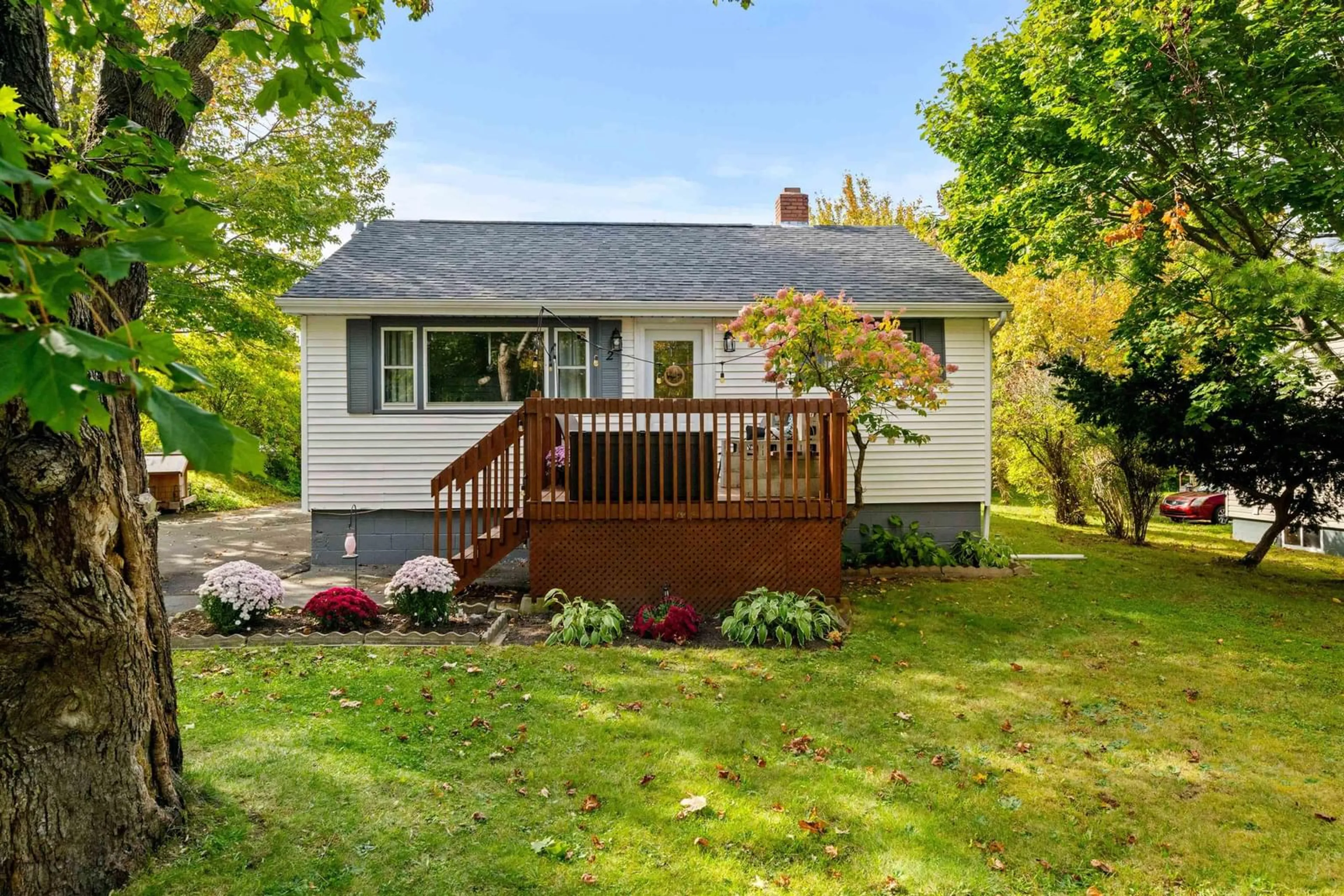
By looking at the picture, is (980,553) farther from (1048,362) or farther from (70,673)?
(70,673)

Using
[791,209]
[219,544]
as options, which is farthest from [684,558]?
[791,209]

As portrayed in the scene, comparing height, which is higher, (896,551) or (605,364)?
(605,364)

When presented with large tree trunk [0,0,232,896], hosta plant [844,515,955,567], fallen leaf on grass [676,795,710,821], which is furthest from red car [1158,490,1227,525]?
large tree trunk [0,0,232,896]

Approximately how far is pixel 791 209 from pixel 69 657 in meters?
12.6

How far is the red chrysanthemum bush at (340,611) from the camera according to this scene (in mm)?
5582

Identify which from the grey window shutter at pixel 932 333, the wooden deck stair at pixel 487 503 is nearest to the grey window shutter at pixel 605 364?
the wooden deck stair at pixel 487 503

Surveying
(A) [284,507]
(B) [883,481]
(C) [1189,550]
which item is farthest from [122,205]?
(A) [284,507]

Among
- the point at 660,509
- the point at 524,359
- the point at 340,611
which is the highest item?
the point at 524,359

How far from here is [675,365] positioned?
9.42 meters

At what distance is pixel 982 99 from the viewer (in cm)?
960

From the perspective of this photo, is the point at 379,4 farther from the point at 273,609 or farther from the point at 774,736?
the point at 273,609

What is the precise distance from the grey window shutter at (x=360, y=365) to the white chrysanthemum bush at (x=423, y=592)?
12.6 ft

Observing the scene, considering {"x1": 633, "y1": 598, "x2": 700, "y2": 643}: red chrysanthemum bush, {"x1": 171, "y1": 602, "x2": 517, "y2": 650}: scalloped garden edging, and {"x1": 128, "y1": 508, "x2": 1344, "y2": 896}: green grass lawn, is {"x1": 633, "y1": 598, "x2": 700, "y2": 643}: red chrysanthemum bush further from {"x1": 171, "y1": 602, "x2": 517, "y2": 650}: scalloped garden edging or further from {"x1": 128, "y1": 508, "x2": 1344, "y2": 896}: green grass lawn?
{"x1": 171, "y1": 602, "x2": 517, "y2": 650}: scalloped garden edging

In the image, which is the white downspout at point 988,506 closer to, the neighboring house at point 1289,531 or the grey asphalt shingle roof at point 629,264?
the grey asphalt shingle roof at point 629,264
